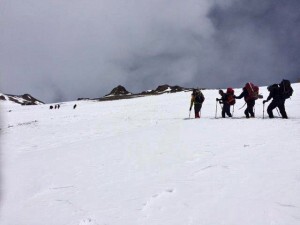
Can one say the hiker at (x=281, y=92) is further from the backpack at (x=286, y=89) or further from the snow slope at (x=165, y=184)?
the snow slope at (x=165, y=184)

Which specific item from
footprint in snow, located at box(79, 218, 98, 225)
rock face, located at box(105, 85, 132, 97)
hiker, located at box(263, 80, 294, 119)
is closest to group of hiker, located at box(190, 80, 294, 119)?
hiker, located at box(263, 80, 294, 119)

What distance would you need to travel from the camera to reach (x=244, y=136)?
994cm

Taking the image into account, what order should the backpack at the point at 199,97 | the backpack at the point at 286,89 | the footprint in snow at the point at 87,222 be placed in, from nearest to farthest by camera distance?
the footprint in snow at the point at 87,222 → the backpack at the point at 286,89 → the backpack at the point at 199,97

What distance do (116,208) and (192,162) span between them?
271 centimetres

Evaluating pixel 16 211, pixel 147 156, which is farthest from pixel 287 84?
pixel 16 211

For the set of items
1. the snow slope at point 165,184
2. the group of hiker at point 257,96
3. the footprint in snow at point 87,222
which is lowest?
the footprint in snow at point 87,222

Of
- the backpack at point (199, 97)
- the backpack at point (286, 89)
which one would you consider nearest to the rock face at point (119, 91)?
the backpack at point (199, 97)

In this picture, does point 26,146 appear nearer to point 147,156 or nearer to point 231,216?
point 147,156

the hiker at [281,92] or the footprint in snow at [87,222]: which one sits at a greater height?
the hiker at [281,92]

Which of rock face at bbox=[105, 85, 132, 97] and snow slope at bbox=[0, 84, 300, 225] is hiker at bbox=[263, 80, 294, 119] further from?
rock face at bbox=[105, 85, 132, 97]

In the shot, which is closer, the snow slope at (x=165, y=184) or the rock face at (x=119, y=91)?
the snow slope at (x=165, y=184)

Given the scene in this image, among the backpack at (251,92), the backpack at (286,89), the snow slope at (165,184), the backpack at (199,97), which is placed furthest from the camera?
the backpack at (199,97)

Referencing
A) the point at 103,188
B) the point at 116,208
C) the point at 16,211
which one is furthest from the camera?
the point at 103,188

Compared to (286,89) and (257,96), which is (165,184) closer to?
(286,89)
